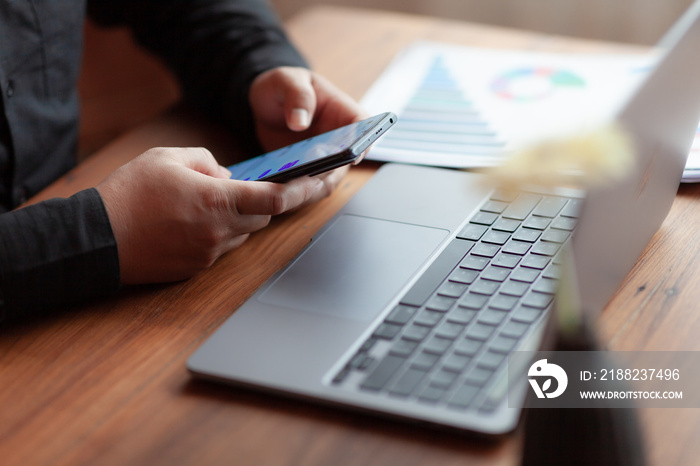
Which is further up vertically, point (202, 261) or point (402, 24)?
point (402, 24)

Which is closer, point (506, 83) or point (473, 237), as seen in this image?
point (473, 237)

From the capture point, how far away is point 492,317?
1.57 feet

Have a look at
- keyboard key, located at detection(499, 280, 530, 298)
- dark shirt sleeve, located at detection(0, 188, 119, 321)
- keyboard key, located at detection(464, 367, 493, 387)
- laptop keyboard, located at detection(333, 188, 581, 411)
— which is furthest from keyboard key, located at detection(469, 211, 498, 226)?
dark shirt sleeve, located at detection(0, 188, 119, 321)

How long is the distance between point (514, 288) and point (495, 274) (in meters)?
0.02

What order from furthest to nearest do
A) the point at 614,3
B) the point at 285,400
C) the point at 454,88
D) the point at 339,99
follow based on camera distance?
1. the point at 614,3
2. the point at 454,88
3. the point at 339,99
4. the point at 285,400

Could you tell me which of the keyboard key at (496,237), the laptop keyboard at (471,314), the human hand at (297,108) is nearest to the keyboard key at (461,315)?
the laptop keyboard at (471,314)

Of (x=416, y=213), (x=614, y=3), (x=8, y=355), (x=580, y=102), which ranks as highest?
(x=614, y=3)

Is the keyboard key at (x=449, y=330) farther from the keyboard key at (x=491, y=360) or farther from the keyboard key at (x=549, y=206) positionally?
the keyboard key at (x=549, y=206)

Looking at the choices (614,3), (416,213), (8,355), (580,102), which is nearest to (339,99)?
(416,213)

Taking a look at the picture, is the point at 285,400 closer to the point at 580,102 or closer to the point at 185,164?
the point at 185,164

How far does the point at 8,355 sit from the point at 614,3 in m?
1.80

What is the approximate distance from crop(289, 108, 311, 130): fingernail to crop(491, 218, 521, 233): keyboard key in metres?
0.25

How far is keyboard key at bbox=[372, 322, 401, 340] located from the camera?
0.47 meters

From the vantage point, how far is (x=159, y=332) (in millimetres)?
529
